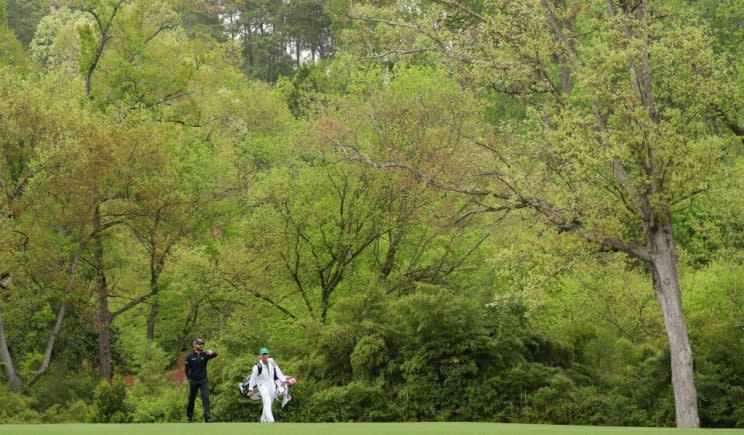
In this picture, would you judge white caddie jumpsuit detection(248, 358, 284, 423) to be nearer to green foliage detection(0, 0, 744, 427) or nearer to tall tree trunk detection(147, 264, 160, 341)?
green foliage detection(0, 0, 744, 427)

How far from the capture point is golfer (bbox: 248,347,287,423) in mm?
A: 20467

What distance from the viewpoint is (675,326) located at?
78.9ft

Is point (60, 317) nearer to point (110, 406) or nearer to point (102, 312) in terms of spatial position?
point (102, 312)

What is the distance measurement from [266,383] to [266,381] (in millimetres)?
41

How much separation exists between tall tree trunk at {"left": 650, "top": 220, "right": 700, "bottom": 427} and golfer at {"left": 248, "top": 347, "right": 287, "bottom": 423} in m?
9.52

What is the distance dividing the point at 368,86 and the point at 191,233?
9.17 metres

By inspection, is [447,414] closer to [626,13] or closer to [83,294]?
[626,13]

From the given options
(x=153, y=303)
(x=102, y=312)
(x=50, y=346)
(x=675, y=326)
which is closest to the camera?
(x=675, y=326)

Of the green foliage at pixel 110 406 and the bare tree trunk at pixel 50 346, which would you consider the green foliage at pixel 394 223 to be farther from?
the bare tree trunk at pixel 50 346

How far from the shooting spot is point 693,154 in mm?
23328

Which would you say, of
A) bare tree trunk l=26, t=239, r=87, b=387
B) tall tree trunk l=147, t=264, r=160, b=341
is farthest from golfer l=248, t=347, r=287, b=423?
tall tree trunk l=147, t=264, r=160, b=341

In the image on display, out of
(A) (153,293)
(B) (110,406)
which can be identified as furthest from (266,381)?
(A) (153,293)

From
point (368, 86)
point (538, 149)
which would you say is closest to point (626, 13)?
point (538, 149)

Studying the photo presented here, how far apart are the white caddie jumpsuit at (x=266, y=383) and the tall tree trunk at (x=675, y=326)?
9584 mm
